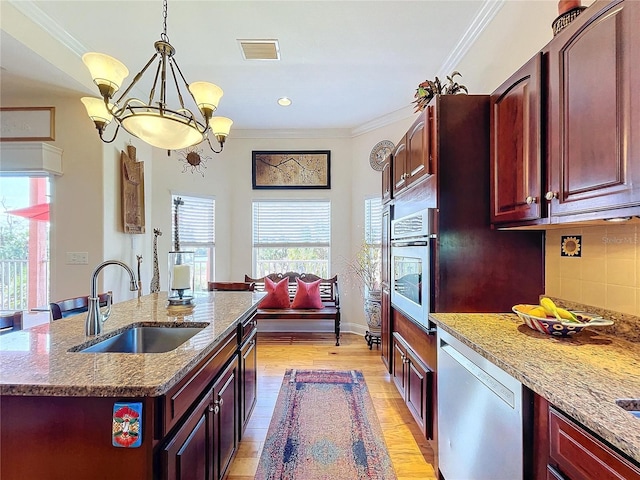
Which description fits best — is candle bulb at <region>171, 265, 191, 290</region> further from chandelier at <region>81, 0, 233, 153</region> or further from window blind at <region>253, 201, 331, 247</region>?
window blind at <region>253, 201, 331, 247</region>

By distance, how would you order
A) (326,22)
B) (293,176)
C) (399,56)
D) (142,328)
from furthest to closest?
(293,176) < (399,56) < (326,22) < (142,328)

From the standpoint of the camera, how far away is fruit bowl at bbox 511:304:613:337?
1.29 m

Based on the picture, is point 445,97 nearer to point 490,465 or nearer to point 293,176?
point 490,465

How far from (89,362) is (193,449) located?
51 cm

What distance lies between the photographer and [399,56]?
2.85 m

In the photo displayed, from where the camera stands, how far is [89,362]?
110 cm

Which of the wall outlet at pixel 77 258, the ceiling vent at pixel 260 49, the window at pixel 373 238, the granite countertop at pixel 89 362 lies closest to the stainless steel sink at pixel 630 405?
the granite countertop at pixel 89 362

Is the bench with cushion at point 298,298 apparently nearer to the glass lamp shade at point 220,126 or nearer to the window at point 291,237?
the window at point 291,237

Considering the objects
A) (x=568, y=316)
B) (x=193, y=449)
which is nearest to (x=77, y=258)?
(x=193, y=449)

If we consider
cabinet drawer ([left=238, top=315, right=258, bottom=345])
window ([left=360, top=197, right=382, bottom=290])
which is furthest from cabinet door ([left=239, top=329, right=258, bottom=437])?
window ([left=360, top=197, right=382, bottom=290])

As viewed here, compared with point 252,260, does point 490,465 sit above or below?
below

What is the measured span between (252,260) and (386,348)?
2539 millimetres

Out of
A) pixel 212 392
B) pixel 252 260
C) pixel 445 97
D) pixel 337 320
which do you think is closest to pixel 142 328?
pixel 212 392

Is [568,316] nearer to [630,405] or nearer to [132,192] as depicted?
[630,405]
